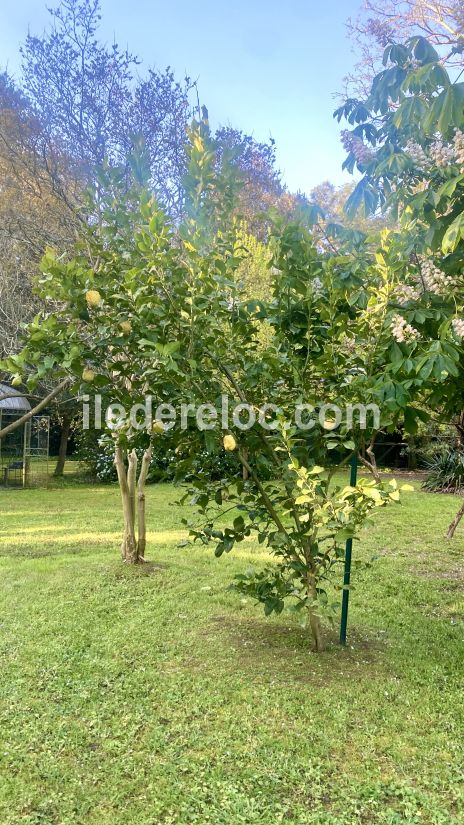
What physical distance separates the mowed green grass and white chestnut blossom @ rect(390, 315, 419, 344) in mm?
1667

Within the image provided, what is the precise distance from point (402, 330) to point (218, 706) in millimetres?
1871

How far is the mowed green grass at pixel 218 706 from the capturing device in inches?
82.0

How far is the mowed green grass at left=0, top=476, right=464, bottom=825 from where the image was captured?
6.84 feet

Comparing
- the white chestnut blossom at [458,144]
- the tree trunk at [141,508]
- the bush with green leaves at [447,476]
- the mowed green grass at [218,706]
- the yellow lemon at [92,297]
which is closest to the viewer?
the mowed green grass at [218,706]

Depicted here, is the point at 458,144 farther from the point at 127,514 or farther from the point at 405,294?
the point at 127,514

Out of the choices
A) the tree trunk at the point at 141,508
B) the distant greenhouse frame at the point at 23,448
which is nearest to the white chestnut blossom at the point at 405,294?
the tree trunk at the point at 141,508

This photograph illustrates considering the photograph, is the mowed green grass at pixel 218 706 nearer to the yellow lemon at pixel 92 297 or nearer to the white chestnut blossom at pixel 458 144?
the yellow lemon at pixel 92 297

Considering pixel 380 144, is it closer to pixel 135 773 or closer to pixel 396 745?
pixel 396 745

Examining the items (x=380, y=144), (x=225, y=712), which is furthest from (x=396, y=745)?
(x=380, y=144)

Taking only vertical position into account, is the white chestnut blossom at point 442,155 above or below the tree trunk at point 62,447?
above

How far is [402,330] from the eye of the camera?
2.50 meters

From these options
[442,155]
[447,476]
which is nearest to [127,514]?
[442,155]

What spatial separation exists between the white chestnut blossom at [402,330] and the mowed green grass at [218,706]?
65.6 inches

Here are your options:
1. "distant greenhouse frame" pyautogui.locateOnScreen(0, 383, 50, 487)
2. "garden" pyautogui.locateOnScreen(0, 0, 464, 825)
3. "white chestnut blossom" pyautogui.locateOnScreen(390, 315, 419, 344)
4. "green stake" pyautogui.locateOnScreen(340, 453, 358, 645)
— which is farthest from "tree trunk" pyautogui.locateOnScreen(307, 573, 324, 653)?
"distant greenhouse frame" pyautogui.locateOnScreen(0, 383, 50, 487)
